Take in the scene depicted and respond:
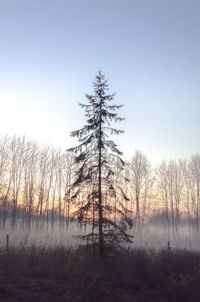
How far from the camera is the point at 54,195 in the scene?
53.3 m

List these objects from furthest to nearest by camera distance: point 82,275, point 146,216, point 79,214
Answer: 1. point 146,216
2. point 79,214
3. point 82,275

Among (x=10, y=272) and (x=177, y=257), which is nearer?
(x=10, y=272)

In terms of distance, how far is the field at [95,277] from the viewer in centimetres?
1272

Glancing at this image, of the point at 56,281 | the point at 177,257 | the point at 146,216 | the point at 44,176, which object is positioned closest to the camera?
the point at 56,281

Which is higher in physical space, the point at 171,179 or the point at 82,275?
the point at 171,179

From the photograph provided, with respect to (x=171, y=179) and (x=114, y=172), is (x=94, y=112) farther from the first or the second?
(x=171, y=179)

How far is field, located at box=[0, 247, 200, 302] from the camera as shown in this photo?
1272 cm

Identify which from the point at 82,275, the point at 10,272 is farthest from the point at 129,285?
the point at 10,272

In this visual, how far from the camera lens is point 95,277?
1623 cm

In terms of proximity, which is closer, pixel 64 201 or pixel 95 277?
pixel 95 277

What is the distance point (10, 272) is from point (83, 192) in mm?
6285

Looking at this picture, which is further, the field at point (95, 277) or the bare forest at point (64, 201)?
the bare forest at point (64, 201)

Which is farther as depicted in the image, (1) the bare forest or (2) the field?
(1) the bare forest

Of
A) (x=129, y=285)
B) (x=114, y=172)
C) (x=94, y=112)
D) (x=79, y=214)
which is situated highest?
(x=94, y=112)
